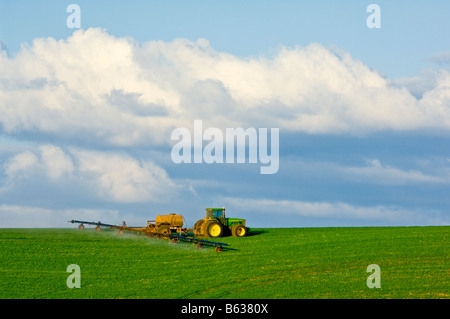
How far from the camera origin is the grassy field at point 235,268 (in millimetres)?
26109

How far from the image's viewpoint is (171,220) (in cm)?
5191

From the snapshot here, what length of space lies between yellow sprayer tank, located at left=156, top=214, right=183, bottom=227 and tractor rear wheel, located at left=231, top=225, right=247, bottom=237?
16.1 ft

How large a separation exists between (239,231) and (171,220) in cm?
622

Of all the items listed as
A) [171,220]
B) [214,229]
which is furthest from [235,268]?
[171,220]

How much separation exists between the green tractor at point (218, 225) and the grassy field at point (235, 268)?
556 cm

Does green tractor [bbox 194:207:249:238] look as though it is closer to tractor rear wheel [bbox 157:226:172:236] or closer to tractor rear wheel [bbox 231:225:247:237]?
tractor rear wheel [bbox 231:225:247:237]

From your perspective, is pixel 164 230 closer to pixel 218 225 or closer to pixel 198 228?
pixel 198 228

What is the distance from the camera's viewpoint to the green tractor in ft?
163

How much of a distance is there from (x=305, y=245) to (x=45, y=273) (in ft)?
59.6

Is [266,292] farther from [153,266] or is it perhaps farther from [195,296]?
[153,266]

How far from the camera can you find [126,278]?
29.2 metres

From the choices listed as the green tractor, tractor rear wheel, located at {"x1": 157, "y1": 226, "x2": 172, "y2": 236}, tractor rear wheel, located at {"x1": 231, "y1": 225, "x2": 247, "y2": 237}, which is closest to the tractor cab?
the green tractor
